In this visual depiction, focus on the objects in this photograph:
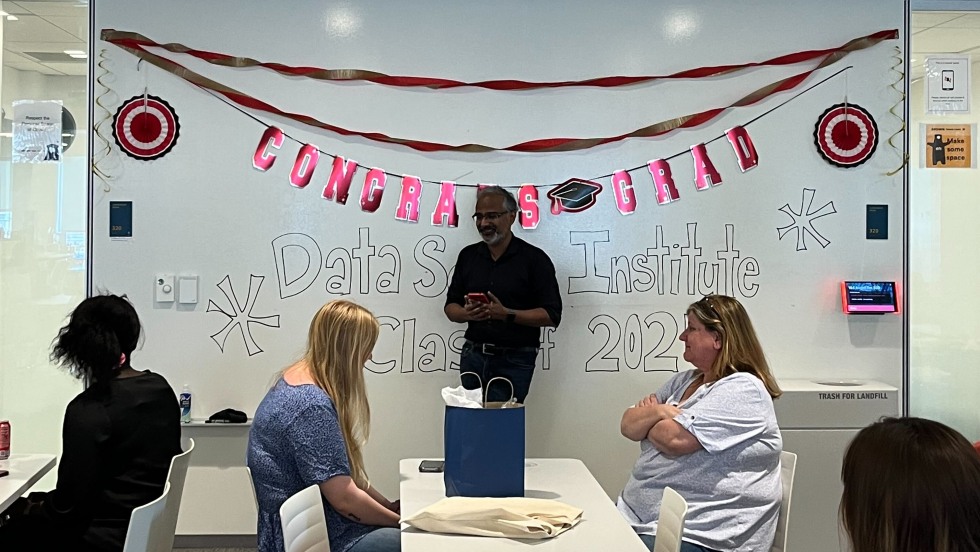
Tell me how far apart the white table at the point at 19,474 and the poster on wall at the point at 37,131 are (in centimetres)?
186

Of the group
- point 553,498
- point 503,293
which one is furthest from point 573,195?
point 553,498

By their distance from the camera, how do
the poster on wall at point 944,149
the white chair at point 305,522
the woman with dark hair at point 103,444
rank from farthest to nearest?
the poster on wall at point 944,149, the woman with dark hair at point 103,444, the white chair at point 305,522

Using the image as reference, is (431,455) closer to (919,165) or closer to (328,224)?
(328,224)

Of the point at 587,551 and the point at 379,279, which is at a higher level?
the point at 379,279

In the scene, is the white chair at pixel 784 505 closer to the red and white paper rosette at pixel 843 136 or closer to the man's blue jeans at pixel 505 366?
the man's blue jeans at pixel 505 366

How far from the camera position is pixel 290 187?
15.2 feet

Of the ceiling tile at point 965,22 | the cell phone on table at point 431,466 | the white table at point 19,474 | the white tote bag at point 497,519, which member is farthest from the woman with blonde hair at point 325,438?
the ceiling tile at point 965,22

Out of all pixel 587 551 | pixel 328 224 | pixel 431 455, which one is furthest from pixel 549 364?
pixel 587 551

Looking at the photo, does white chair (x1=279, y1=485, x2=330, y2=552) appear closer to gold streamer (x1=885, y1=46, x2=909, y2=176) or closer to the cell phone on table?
the cell phone on table

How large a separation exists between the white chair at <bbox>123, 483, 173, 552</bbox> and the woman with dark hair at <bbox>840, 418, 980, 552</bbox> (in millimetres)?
1689

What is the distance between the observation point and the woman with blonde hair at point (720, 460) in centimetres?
290

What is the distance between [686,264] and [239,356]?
6.95 feet

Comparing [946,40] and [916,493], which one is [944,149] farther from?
[916,493]

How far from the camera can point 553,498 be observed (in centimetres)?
279
